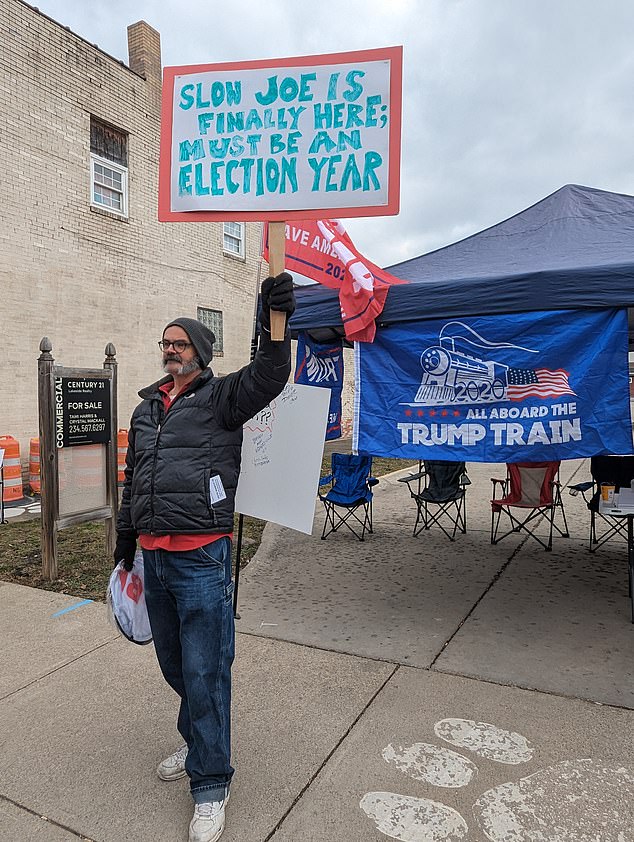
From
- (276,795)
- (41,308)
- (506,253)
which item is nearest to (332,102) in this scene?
(506,253)

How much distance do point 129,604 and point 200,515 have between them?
71cm

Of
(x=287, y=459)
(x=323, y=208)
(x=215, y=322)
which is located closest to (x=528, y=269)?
(x=323, y=208)

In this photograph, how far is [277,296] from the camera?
91.3 inches

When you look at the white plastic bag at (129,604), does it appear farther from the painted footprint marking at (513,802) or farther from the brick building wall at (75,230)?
the brick building wall at (75,230)

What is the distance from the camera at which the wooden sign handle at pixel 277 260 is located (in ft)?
7.56

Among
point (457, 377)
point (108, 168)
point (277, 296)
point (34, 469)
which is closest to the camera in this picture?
point (277, 296)

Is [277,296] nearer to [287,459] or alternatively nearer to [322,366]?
[287,459]

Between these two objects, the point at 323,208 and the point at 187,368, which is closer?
the point at 187,368

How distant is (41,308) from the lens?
35.3ft

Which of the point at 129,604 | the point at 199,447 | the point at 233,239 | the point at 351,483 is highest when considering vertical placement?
the point at 233,239

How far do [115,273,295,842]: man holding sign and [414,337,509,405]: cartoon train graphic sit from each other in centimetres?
189

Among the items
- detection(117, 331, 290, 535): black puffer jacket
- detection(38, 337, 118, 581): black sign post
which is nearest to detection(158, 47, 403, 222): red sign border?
detection(117, 331, 290, 535): black puffer jacket

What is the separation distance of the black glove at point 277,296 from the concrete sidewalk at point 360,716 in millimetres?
1967

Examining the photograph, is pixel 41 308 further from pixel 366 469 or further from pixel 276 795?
pixel 276 795
